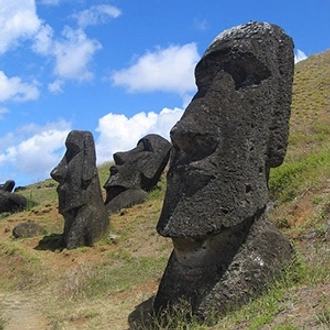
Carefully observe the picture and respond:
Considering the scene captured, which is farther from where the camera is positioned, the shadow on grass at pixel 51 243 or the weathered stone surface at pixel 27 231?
the weathered stone surface at pixel 27 231

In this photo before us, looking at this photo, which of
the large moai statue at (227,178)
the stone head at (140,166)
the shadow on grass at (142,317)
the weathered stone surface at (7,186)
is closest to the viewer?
the large moai statue at (227,178)

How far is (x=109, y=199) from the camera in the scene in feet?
58.6

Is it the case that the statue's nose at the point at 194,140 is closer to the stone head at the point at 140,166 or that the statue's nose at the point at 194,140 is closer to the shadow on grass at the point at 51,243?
the shadow on grass at the point at 51,243

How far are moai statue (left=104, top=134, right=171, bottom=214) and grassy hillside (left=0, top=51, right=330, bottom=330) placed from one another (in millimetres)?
520

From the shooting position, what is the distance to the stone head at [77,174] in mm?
14070

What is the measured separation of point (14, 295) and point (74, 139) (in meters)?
4.87

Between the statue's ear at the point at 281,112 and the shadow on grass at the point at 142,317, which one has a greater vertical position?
the statue's ear at the point at 281,112

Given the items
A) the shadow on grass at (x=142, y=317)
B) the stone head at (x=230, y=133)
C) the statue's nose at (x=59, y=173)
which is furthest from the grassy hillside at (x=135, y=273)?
the statue's nose at (x=59, y=173)

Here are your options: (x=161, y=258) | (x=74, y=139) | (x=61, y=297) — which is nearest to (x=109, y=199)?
(x=74, y=139)

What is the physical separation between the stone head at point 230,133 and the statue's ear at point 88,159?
24.0 ft

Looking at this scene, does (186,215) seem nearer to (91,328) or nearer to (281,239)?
(281,239)

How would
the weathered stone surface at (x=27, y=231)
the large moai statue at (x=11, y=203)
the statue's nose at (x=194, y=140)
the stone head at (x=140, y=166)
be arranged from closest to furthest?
the statue's nose at (x=194, y=140) → the weathered stone surface at (x=27, y=231) → the stone head at (x=140, y=166) → the large moai statue at (x=11, y=203)

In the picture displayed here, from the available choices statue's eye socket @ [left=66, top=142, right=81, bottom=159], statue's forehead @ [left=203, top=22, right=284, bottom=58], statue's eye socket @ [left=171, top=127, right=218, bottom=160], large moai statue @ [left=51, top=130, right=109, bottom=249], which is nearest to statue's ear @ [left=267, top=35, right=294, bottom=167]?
statue's forehead @ [left=203, top=22, right=284, bottom=58]

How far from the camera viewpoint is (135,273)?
10.4 meters
